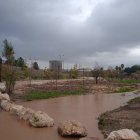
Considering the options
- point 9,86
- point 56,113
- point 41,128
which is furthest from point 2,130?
point 9,86

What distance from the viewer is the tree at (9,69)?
25734 mm

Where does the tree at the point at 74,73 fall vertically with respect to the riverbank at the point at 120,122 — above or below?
above

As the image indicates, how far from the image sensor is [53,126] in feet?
43.2

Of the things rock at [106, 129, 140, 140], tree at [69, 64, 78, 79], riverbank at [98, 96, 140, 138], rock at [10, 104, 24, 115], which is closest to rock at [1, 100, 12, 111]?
rock at [10, 104, 24, 115]

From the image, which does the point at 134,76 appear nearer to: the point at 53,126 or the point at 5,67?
the point at 5,67

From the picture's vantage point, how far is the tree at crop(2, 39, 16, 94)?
2573 cm

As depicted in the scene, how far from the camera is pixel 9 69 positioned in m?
26.4

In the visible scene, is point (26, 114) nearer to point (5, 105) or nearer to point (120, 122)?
point (5, 105)

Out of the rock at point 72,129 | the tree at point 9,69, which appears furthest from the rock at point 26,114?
the tree at point 9,69

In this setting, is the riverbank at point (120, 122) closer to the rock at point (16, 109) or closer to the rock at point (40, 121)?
the rock at point (40, 121)

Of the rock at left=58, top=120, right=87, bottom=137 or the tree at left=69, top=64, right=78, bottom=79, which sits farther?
the tree at left=69, top=64, right=78, bottom=79

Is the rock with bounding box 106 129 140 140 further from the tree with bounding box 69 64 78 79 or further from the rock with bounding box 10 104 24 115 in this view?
the tree with bounding box 69 64 78 79

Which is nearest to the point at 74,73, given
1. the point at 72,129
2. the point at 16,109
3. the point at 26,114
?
the point at 16,109

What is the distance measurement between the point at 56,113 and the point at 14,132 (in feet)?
15.6
